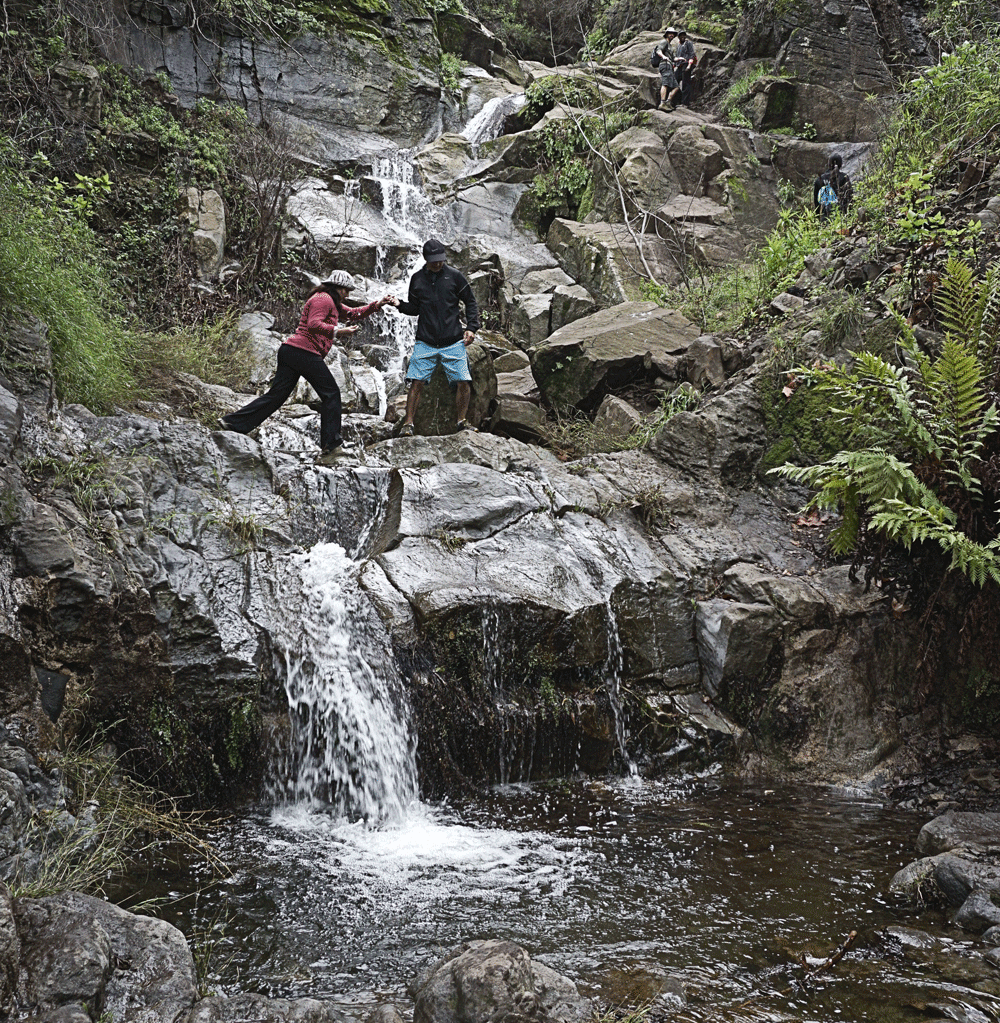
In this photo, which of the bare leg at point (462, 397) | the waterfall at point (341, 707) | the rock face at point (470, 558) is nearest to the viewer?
the rock face at point (470, 558)

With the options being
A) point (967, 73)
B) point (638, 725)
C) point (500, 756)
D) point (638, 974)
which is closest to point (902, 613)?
point (638, 725)

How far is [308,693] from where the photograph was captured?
585 cm

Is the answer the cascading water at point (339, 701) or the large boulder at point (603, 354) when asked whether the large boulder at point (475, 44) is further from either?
the cascading water at point (339, 701)

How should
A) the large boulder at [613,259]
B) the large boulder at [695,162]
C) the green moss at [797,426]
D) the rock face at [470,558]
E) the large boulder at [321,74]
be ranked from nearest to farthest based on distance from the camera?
the rock face at [470,558], the green moss at [797,426], the large boulder at [613,259], the large boulder at [695,162], the large boulder at [321,74]

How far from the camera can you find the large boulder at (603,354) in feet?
31.9

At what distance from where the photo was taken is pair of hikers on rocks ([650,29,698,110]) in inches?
637

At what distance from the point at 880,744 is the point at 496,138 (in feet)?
48.5

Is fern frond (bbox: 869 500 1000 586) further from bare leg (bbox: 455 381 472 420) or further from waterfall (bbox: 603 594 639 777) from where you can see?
bare leg (bbox: 455 381 472 420)

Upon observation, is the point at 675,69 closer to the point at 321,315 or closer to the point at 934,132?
the point at 934,132

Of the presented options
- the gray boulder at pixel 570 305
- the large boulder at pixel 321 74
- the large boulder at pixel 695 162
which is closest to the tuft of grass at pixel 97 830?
the gray boulder at pixel 570 305

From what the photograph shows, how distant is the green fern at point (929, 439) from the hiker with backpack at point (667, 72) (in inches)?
459

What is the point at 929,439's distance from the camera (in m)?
5.66

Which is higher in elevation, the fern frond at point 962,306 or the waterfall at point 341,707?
the fern frond at point 962,306

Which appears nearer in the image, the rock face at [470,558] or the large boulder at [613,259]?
the rock face at [470,558]
